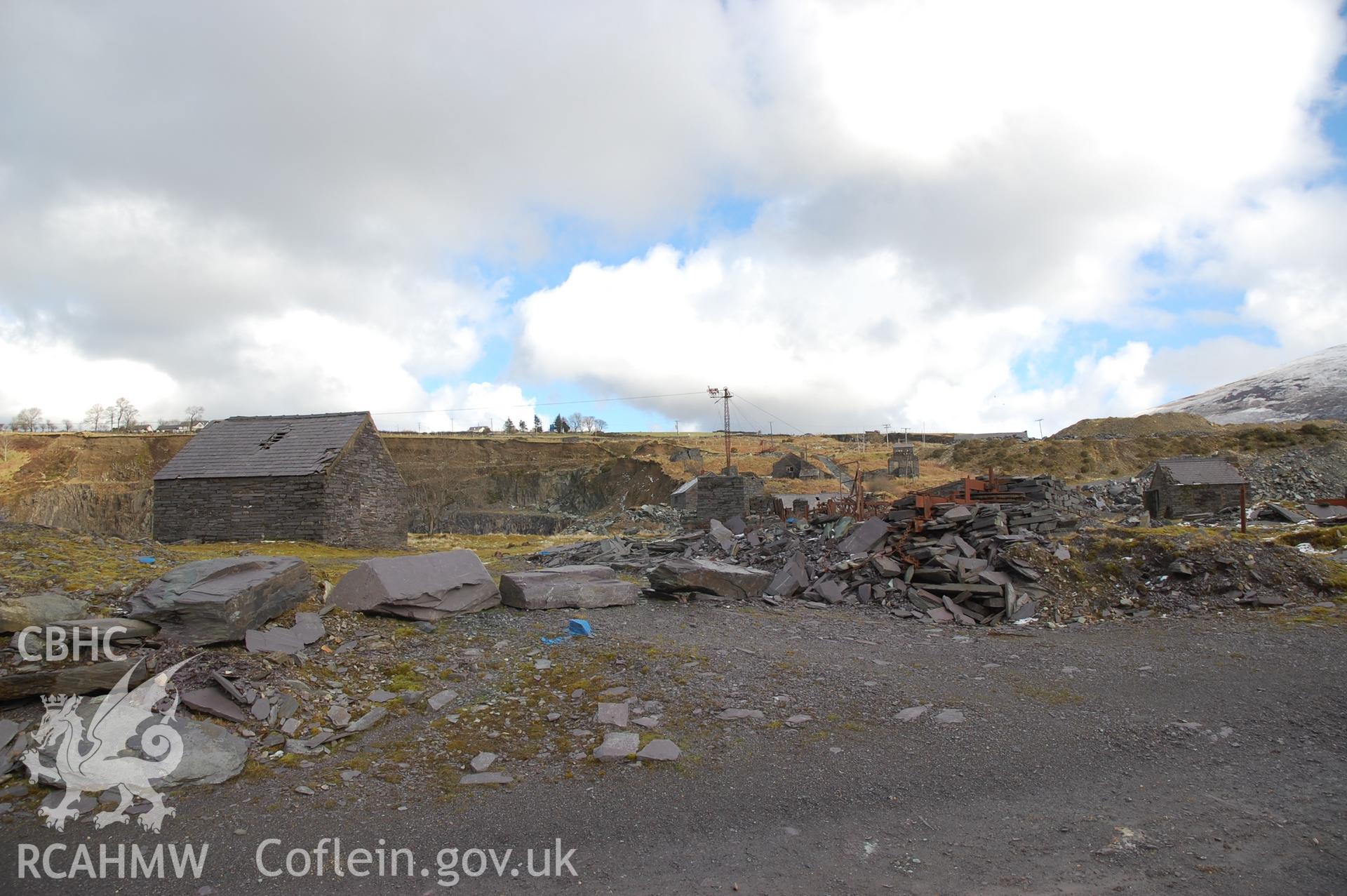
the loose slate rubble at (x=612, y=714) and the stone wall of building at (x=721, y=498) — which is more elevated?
the stone wall of building at (x=721, y=498)

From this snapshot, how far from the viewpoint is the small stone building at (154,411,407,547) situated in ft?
78.1

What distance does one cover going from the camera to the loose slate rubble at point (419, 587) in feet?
27.9

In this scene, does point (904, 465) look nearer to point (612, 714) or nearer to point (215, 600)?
point (612, 714)

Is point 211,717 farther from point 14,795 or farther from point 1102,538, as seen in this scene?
point 1102,538

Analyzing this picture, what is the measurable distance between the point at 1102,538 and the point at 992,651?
5.30 m

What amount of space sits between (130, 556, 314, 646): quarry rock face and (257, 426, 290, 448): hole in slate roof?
21.2 m

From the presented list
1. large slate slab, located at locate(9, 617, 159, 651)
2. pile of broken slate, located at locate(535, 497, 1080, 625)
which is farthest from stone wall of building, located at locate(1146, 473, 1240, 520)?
large slate slab, located at locate(9, 617, 159, 651)

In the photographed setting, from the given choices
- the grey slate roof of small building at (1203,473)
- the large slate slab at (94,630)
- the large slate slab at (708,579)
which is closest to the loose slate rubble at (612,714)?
the large slate slab at (94,630)

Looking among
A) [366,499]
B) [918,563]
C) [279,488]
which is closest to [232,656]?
[918,563]

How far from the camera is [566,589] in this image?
34.3 feet

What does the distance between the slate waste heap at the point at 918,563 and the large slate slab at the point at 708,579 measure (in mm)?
18

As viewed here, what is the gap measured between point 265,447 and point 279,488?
9.61 ft

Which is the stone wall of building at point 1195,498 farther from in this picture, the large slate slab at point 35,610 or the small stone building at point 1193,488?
the large slate slab at point 35,610

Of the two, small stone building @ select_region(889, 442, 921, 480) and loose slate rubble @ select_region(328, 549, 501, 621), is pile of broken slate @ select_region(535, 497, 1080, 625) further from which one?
small stone building @ select_region(889, 442, 921, 480)
